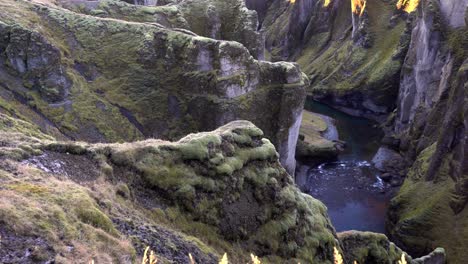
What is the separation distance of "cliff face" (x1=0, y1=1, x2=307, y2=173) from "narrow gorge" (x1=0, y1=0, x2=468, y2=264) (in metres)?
0.19

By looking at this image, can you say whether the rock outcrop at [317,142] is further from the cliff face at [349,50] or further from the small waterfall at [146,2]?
the small waterfall at [146,2]

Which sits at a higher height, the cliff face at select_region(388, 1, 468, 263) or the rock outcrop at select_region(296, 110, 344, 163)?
the cliff face at select_region(388, 1, 468, 263)

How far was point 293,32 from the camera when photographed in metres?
153

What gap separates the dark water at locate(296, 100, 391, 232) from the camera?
60688 mm

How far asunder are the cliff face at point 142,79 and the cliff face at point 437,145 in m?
17.1

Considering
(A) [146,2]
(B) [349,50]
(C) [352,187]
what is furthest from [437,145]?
(B) [349,50]

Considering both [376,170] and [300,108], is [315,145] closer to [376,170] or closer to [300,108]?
[376,170]

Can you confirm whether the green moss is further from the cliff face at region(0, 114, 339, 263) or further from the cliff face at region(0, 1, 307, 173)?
the cliff face at region(0, 1, 307, 173)

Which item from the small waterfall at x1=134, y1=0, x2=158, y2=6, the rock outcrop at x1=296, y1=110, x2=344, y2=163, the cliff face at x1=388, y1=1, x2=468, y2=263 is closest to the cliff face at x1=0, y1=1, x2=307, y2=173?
the cliff face at x1=388, y1=1, x2=468, y2=263

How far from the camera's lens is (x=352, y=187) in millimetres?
68562

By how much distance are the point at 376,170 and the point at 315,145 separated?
11252 millimetres

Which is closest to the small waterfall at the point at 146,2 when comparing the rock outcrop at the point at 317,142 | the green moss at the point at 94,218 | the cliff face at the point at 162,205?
the rock outcrop at the point at 317,142

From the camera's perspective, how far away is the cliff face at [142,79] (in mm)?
49000

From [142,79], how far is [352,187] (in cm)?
3549
